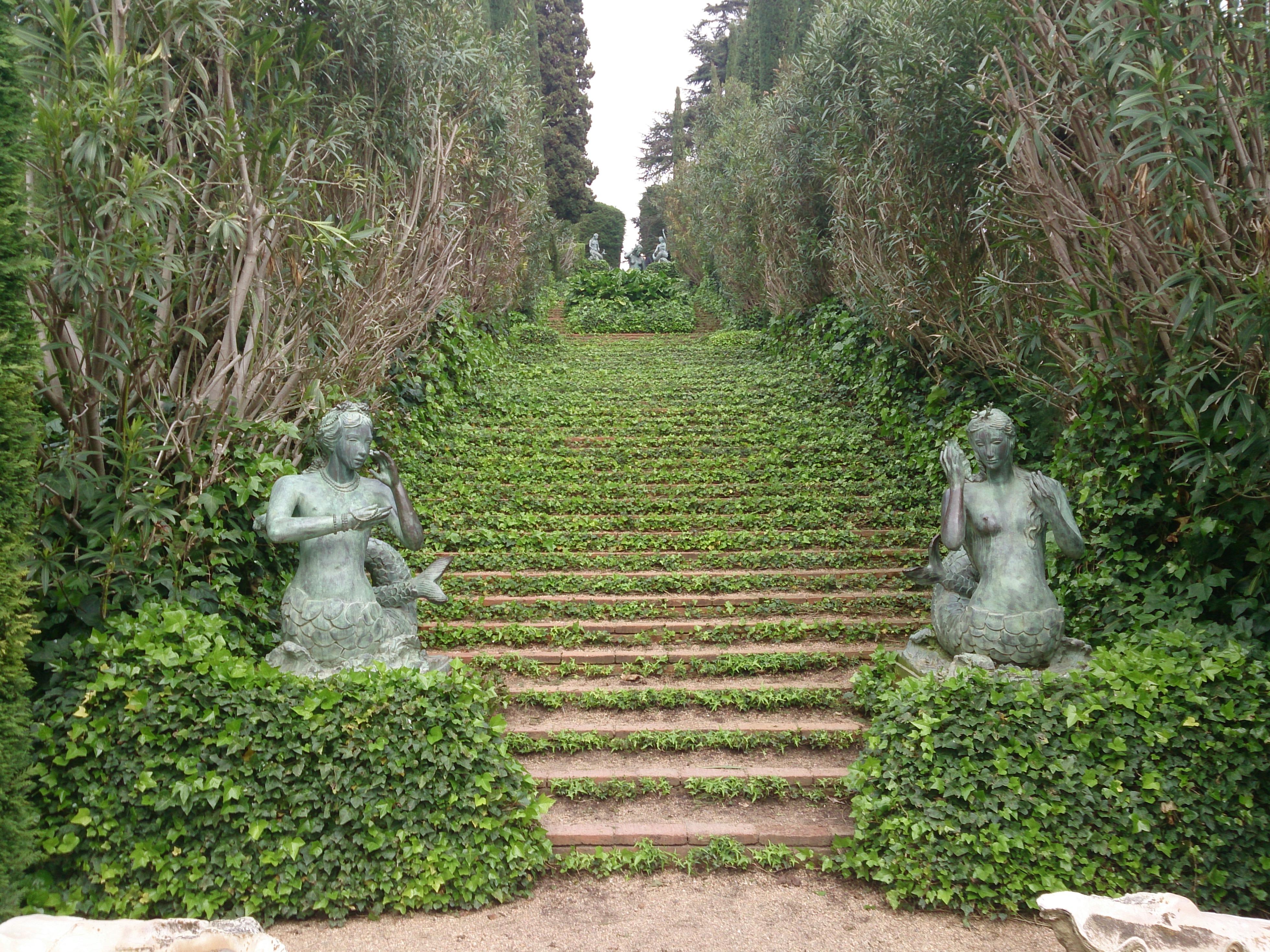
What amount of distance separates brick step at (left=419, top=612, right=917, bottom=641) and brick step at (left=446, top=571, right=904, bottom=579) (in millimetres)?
573

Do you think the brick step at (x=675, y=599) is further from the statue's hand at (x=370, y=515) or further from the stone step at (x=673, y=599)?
the statue's hand at (x=370, y=515)

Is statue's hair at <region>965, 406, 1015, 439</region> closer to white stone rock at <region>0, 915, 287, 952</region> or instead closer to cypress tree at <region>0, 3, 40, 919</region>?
white stone rock at <region>0, 915, 287, 952</region>

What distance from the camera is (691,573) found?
7133 mm

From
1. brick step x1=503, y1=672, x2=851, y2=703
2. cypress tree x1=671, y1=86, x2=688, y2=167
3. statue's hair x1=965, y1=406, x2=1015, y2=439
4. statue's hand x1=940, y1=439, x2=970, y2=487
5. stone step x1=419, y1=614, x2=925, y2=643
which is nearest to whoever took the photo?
statue's hair x1=965, y1=406, x2=1015, y2=439

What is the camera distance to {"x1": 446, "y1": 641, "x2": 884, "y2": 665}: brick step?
5.89 meters

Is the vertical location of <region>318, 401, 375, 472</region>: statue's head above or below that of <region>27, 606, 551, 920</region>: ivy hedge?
above

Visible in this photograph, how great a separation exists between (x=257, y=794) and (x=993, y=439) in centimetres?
400

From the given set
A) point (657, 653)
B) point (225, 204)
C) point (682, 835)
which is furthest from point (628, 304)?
point (682, 835)

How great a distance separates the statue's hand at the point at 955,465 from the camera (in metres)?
4.44

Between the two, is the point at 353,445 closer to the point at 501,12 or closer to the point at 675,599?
the point at 675,599

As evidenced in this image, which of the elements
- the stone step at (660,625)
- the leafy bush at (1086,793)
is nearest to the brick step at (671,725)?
the stone step at (660,625)

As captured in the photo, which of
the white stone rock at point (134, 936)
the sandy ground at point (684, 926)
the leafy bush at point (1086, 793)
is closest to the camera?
the white stone rock at point (134, 936)

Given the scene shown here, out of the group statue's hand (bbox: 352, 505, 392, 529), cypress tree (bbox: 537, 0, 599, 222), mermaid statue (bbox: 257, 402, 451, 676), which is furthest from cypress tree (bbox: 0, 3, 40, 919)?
cypress tree (bbox: 537, 0, 599, 222)

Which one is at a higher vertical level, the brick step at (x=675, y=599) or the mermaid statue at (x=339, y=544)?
the mermaid statue at (x=339, y=544)
